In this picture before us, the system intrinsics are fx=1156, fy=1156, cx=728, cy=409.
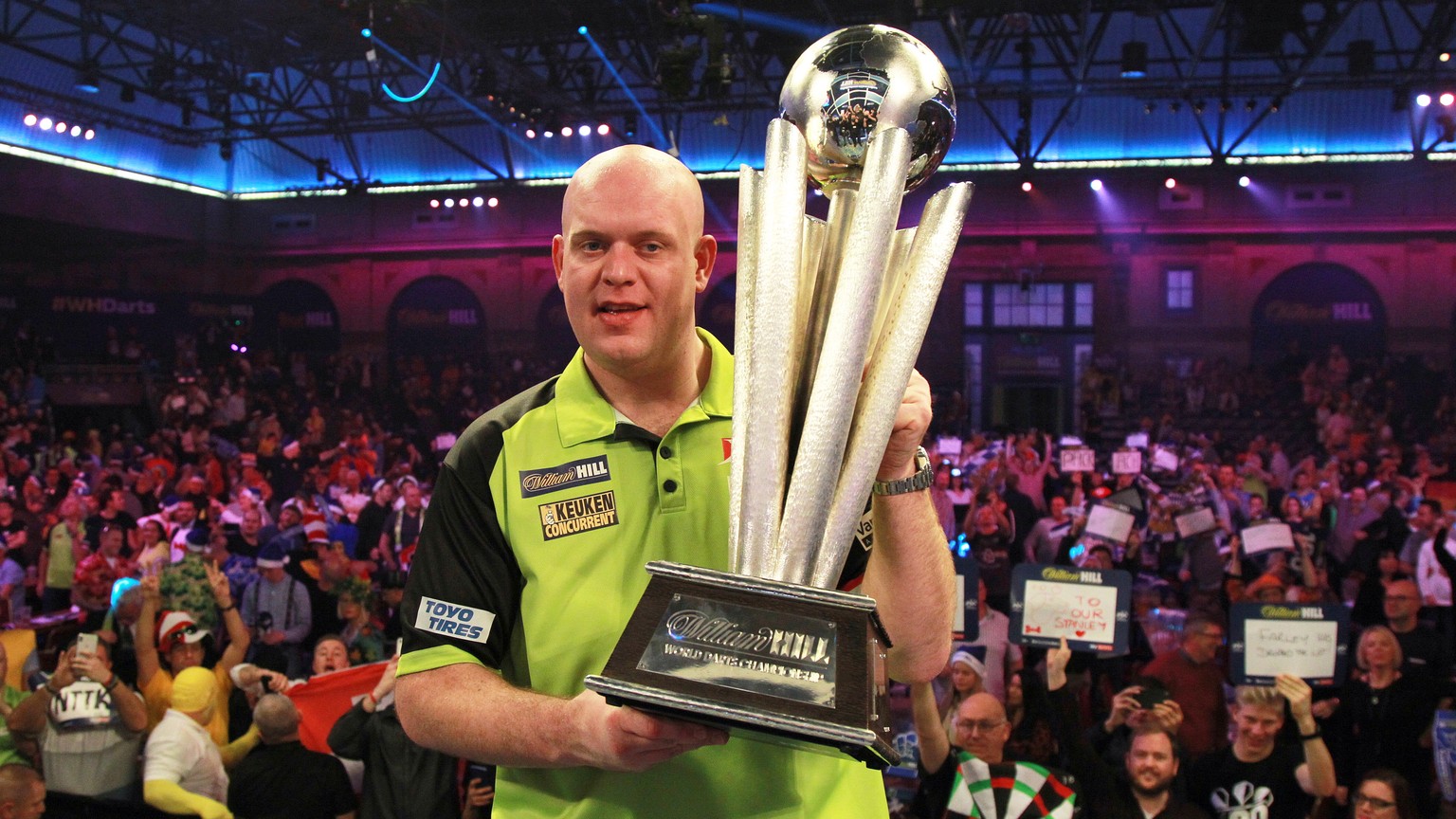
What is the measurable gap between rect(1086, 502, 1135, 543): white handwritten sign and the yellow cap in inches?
204

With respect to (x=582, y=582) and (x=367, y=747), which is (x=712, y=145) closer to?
(x=367, y=747)

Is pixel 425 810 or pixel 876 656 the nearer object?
pixel 876 656

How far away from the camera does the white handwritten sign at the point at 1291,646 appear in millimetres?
5227

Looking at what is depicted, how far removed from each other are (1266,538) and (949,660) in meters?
3.43

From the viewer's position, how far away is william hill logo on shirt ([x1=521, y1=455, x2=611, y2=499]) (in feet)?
5.23

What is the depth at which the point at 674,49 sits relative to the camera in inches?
448

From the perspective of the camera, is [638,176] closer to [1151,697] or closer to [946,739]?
[946,739]

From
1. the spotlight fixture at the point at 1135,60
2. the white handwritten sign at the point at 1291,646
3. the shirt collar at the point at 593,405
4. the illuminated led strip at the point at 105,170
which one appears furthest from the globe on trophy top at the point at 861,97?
the illuminated led strip at the point at 105,170

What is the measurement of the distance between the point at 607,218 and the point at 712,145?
19.7 m

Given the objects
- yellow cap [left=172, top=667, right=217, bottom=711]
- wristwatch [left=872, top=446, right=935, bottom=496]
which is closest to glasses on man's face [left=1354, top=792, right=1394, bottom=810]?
wristwatch [left=872, top=446, right=935, bottom=496]

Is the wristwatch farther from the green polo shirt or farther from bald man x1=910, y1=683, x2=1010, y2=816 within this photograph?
bald man x1=910, y1=683, x2=1010, y2=816

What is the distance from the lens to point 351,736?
505 cm

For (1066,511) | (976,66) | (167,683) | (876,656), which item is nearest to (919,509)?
(876,656)

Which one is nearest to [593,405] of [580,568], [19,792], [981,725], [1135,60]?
[580,568]
